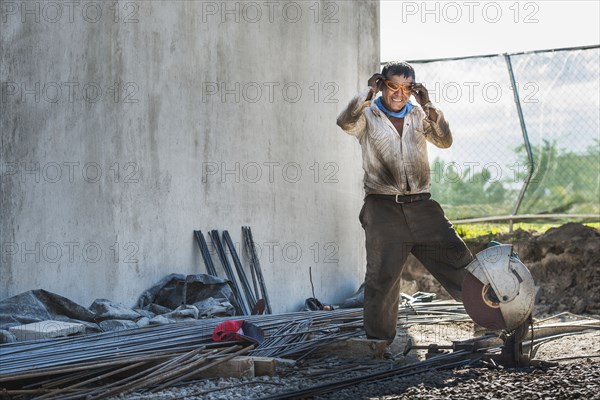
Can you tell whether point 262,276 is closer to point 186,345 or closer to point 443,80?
point 186,345

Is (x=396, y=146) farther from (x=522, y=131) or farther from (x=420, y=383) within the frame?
(x=522, y=131)

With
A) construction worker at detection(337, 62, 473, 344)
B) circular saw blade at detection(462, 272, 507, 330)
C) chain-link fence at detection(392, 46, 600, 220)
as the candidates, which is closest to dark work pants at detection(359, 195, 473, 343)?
construction worker at detection(337, 62, 473, 344)

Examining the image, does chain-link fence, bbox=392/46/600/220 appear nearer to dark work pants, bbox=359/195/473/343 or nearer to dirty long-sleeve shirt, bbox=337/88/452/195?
dirty long-sleeve shirt, bbox=337/88/452/195

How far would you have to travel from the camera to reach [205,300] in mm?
8984

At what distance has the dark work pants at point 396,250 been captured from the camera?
7637 mm

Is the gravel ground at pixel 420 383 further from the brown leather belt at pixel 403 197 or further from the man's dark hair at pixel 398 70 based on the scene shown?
the man's dark hair at pixel 398 70

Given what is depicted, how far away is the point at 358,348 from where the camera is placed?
759 cm

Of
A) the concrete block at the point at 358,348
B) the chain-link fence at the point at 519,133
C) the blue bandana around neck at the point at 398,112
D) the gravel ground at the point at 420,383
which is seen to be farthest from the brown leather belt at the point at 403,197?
the chain-link fence at the point at 519,133

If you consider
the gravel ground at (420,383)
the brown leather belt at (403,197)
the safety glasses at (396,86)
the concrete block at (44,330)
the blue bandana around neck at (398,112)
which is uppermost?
the safety glasses at (396,86)

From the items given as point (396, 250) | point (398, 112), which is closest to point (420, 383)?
point (396, 250)

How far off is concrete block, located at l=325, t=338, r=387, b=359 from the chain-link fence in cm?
602

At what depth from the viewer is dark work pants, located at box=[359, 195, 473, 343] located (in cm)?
764

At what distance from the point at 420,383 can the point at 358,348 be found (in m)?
1.34

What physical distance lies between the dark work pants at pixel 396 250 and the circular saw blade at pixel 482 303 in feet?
1.00
